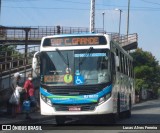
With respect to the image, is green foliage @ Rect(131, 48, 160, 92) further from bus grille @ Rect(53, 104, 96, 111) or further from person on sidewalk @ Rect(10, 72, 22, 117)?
person on sidewalk @ Rect(10, 72, 22, 117)

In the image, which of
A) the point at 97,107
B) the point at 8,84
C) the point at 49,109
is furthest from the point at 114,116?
the point at 8,84

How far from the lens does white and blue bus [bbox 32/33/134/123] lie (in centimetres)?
1204

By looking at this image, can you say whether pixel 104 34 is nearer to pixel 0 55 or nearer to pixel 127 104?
pixel 0 55

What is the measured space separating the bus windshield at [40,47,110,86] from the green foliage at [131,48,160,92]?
953 millimetres

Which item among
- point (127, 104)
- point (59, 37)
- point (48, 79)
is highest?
point (59, 37)

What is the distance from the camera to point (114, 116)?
522 inches

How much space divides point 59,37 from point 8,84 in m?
2.19

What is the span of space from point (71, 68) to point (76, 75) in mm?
221

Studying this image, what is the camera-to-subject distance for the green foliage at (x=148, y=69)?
37.8 ft

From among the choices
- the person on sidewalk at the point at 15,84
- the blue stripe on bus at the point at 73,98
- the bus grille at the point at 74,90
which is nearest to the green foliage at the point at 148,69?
the blue stripe on bus at the point at 73,98

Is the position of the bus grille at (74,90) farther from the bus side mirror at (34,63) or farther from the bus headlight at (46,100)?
the bus side mirror at (34,63)

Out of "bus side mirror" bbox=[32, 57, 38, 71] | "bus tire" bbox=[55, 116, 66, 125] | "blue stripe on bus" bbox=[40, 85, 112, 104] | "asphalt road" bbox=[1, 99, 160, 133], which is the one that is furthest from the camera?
"bus tire" bbox=[55, 116, 66, 125]

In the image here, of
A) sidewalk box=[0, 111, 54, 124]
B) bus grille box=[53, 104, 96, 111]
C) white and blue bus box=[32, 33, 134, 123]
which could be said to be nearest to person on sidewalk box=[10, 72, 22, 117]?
sidewalk box=[0, 111, 54, 124]

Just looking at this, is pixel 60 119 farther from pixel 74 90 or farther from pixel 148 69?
pixel 148 69
